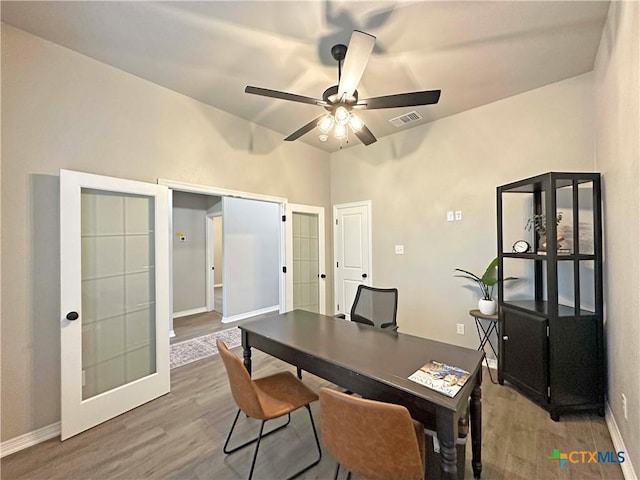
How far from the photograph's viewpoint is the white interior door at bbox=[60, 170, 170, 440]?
210 cm

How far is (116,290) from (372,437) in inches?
96.4

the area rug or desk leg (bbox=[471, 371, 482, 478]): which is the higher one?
desk leg (bbox=[471, 371, 482, 478])

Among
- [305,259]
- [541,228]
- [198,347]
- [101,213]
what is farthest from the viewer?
[305,259]

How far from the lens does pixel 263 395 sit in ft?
5.97

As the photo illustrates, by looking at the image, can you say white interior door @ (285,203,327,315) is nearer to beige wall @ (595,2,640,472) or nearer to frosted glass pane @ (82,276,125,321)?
frosted glass pane @ (82,276,125,321)

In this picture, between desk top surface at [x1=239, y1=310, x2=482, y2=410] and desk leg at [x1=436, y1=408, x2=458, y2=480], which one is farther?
desk top surface at [x1=239, y1=310, x2=482, y2=410]

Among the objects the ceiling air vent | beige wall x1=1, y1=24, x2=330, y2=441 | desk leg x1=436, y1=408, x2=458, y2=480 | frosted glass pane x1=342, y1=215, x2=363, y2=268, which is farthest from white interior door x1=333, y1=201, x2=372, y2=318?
desk leg x1=436, y1=408, x2=458, y2=480

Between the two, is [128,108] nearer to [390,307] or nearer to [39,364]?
[39,364]

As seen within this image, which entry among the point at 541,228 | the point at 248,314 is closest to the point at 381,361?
the point at 541,228

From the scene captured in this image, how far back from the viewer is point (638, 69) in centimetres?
148

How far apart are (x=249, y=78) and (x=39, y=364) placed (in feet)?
9.50

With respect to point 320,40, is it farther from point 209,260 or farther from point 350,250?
point 209,260

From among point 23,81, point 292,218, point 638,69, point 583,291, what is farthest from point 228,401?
point 638,69

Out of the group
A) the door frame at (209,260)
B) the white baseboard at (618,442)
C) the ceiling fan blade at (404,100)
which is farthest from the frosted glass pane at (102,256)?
the white baseboard at (618,442)
